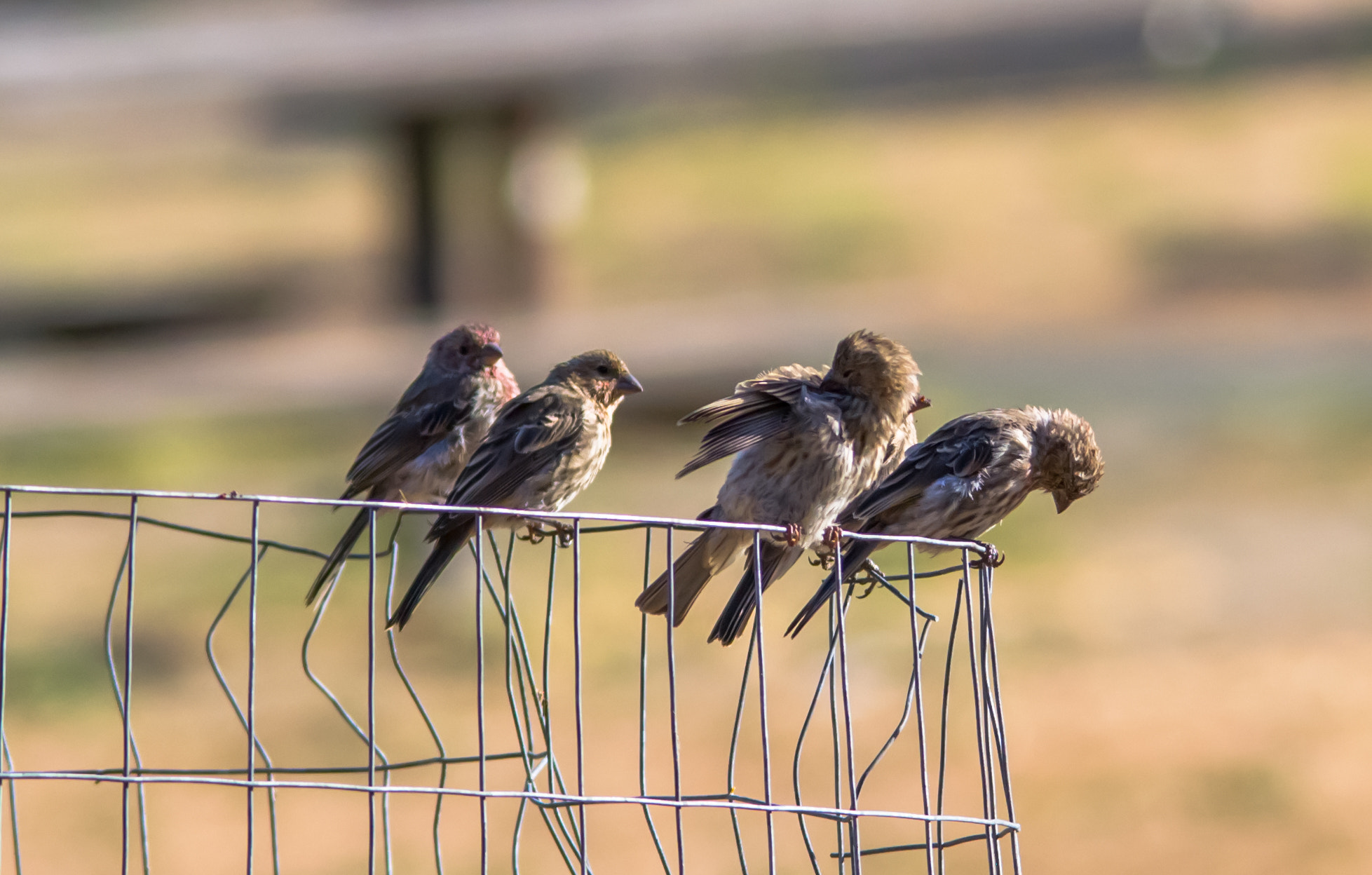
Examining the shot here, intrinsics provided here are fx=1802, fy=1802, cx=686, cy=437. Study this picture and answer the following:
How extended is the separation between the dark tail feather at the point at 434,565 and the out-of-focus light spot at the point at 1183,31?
7989 millimetres

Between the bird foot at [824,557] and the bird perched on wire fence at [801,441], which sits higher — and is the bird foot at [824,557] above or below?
below

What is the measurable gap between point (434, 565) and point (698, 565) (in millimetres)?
736

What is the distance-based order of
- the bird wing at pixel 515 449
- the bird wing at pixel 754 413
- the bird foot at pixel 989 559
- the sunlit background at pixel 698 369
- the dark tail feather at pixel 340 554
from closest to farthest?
the bird foot at pixel 989 559, the dark tail feather at pixel 340 554, the bird wing at pixel 754 413, the bird wing at pixel 515 449, the sunlit background at pixel 698 369

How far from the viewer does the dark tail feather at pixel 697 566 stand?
486 cm

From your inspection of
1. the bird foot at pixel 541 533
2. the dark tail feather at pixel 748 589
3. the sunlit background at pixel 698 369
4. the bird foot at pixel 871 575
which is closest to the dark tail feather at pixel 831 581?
the bird foot at pixel 871 575

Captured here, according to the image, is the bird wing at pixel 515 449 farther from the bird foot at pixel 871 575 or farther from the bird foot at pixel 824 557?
the bird foot at pixel 871 575

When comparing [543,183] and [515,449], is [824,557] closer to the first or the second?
[515,449]

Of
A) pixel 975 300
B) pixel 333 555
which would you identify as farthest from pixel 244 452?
pixel 333 555

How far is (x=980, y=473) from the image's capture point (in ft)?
16.9

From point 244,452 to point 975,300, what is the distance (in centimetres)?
940

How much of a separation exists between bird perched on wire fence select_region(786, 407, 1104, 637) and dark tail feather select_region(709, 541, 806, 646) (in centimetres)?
19

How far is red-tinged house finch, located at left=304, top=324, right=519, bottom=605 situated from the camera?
545 centimetres

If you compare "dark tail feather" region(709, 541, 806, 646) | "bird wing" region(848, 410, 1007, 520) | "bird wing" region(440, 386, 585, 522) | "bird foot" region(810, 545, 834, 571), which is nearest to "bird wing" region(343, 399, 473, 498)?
"bird wing" region(440, 386, 585, 522)

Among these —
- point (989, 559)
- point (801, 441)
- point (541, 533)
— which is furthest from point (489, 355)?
point (989, 559)
